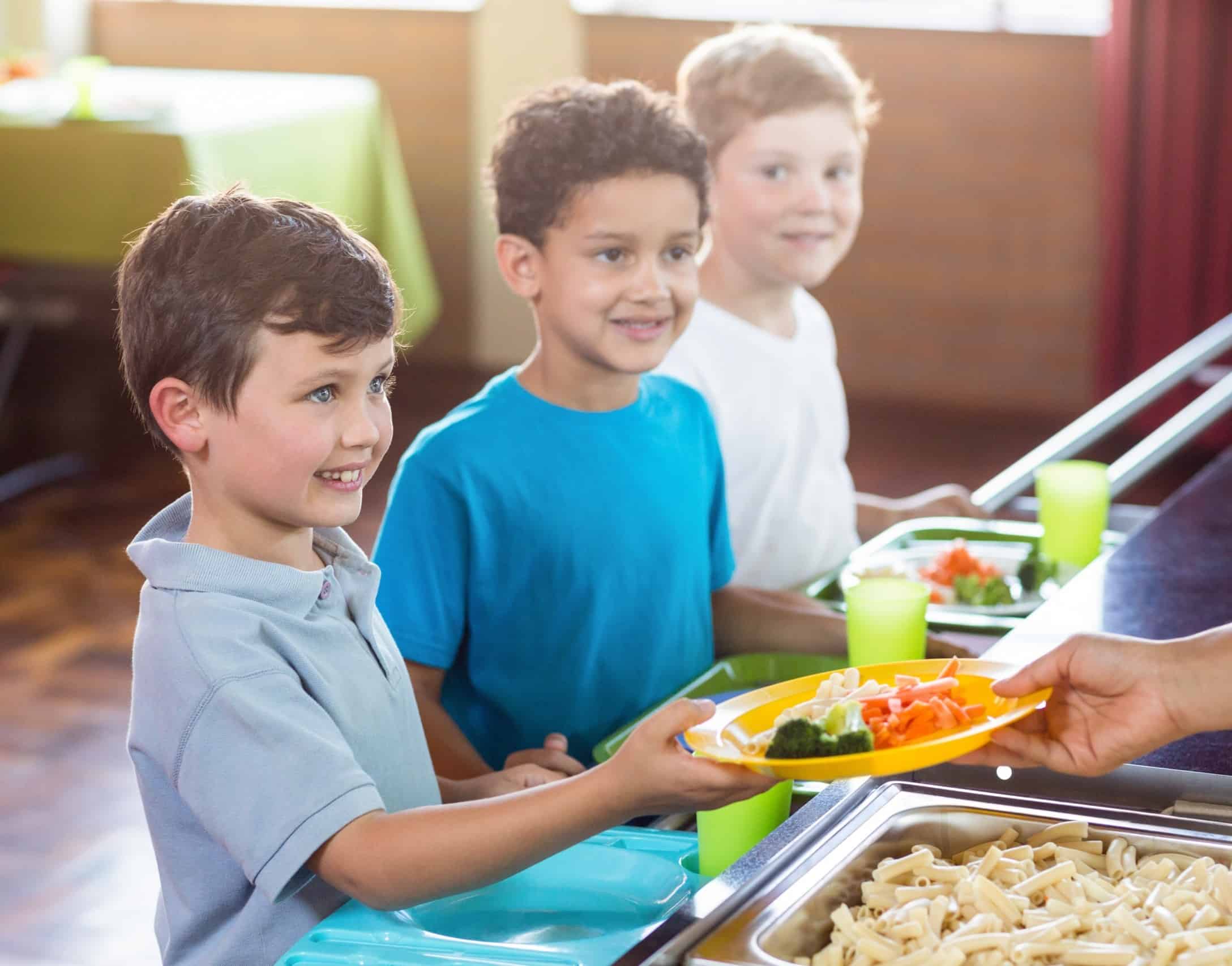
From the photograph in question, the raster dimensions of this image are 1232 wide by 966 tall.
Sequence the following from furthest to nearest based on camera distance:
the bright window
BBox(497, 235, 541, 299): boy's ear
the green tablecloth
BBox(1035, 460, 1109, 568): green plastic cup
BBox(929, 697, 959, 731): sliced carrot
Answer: the bright window, the green tablecloth, BBox(1035, 460, 1109, 568): green plastic cup, BBox(497, 235, 541, 299): boy's ear, BBox(929, 697, 959, 731): sliced carrot

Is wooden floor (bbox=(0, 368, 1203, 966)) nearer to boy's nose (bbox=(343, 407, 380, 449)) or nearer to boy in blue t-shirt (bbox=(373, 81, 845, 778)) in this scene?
boy in blue t-shirt (bbox=(373, 81, 845, 778))

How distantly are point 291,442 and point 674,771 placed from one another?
33 cm

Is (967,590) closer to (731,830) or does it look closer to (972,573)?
(972,573)

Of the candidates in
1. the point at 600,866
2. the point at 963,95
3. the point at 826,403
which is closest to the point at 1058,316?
the point at 963,95

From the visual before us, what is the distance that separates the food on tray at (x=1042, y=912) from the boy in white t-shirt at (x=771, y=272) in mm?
965

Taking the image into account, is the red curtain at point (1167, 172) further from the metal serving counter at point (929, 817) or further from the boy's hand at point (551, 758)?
the boy's hand at point (551, 758)

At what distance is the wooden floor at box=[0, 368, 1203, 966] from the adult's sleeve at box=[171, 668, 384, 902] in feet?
4.87

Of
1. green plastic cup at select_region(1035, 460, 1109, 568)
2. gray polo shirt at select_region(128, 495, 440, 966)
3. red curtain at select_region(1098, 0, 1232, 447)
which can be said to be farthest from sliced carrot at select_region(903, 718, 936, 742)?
red curtain at select_region(1098, 0, 1232, 447)

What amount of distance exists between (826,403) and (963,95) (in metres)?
3.53

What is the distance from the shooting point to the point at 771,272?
2025mm

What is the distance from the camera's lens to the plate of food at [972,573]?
1754 mm

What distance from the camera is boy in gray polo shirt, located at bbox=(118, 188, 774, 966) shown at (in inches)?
38.6

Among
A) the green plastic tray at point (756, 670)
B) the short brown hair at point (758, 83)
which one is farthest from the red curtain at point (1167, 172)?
the green plastic tray at point (756, 670)

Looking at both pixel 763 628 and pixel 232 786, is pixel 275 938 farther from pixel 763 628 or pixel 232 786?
pixel 763 628
